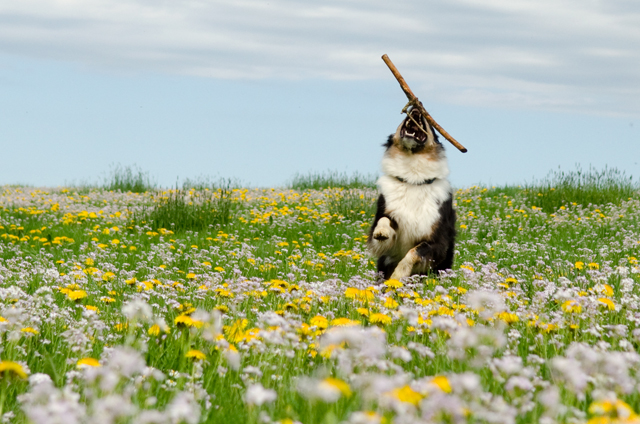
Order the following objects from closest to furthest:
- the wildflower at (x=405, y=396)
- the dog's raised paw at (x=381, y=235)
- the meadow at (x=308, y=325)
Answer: the wildflower at (x=405, y=396)
the meadow at (x=308, y=325)
the dog's raised paw at (x=381, y=235)

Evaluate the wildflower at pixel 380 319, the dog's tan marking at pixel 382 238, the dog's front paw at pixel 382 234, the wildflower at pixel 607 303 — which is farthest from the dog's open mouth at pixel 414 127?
the wildflower at pixel 380 319

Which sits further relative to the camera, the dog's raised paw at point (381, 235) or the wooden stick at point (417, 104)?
the wooden stick at point (417, 104)

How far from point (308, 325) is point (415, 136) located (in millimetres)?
3526

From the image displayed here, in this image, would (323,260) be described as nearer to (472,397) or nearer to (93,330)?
(93,330)

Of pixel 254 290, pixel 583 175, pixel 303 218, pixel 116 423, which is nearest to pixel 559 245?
pixel 303 218

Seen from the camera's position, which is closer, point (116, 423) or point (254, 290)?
point (116, 423)

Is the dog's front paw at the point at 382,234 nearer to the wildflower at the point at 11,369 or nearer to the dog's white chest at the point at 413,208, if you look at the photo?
the dog's white chest at the point at 413,208

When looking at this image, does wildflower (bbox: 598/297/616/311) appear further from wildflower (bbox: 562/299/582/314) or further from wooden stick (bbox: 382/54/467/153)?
wooden stick (bbox: 382/54/467/153)

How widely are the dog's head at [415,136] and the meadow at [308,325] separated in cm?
128

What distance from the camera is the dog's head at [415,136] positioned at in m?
6.83

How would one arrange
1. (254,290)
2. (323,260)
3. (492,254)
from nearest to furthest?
(254,290) → (323,260) → (492,254)

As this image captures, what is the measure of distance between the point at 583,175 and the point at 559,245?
724cm

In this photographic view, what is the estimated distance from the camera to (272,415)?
2.49 metres

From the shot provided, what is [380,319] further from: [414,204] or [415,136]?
[415,136]
